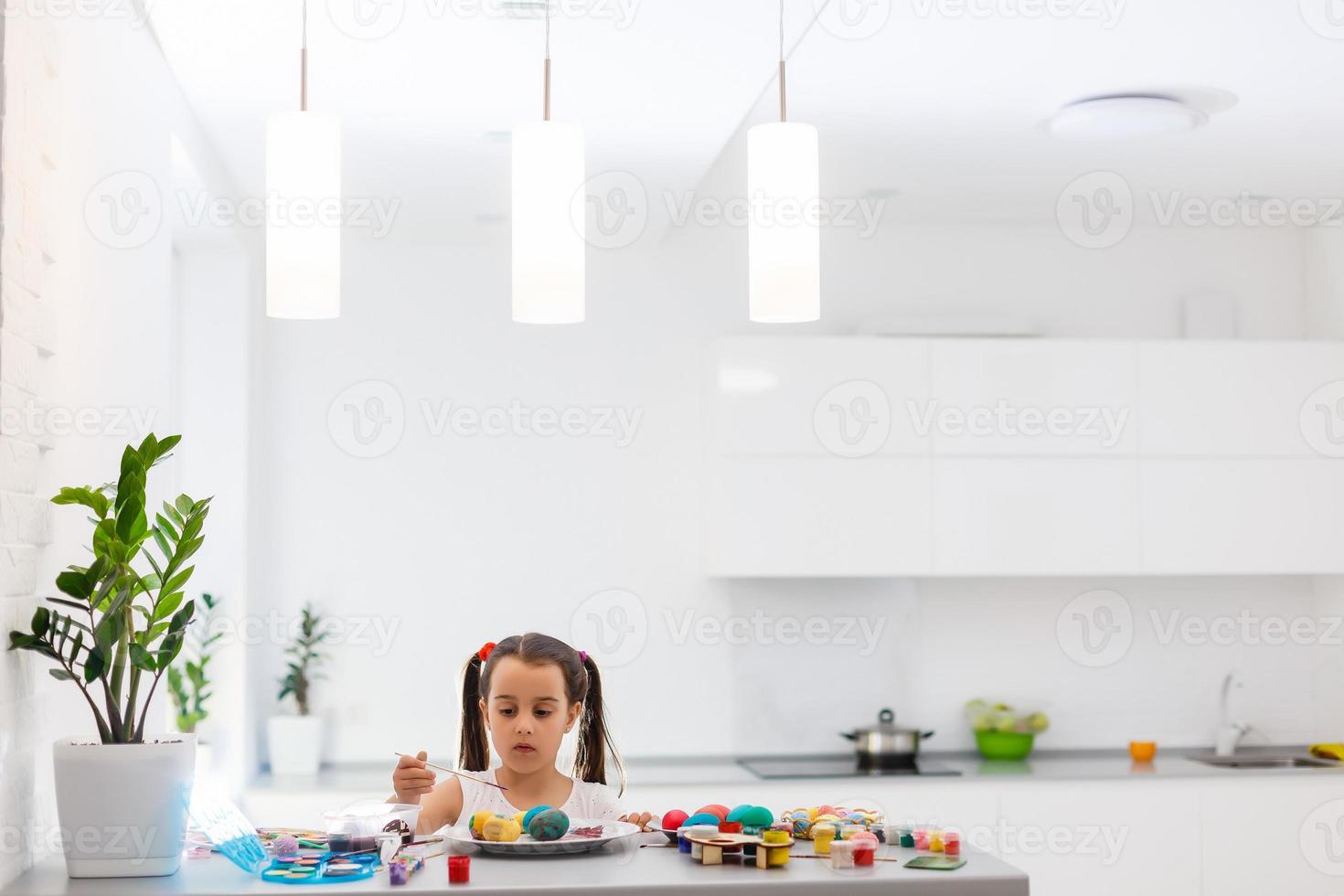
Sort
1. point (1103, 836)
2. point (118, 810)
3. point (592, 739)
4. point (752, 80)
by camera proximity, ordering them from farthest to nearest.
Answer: point (1103, 836) < point (752, 80) < point (592, 739) < point (118, 810)

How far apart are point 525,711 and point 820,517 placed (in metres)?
2.08

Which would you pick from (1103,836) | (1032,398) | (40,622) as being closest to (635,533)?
(1032,398)

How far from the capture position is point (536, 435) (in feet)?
15.6

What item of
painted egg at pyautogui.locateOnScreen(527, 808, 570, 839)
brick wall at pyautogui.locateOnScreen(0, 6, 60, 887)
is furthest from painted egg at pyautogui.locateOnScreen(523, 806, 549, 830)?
brick wall at pyautogui.locateOnScreen(0, 6, 60, 887)

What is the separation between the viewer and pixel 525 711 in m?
2.51

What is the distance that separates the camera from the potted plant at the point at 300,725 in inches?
173

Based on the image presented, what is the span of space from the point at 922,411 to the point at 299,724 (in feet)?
7.30

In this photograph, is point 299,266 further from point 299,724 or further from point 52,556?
point 299,724

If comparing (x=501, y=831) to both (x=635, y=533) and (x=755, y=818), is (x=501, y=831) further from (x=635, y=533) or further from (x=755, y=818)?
(x=635, y=533)

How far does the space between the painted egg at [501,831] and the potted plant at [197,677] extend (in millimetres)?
2318

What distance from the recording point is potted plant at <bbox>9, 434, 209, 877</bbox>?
1877 mm

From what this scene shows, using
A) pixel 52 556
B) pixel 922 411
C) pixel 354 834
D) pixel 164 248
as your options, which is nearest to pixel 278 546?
pixel 164 248

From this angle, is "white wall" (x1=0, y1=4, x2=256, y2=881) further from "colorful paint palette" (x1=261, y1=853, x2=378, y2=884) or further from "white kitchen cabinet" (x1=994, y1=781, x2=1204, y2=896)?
"white kitchen cabinet" (x1=994, y1=781, x2=1204, y2=896)

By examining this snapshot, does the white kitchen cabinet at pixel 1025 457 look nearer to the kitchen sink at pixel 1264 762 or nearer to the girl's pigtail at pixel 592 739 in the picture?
the kitchen sink at pixel 1264 762
